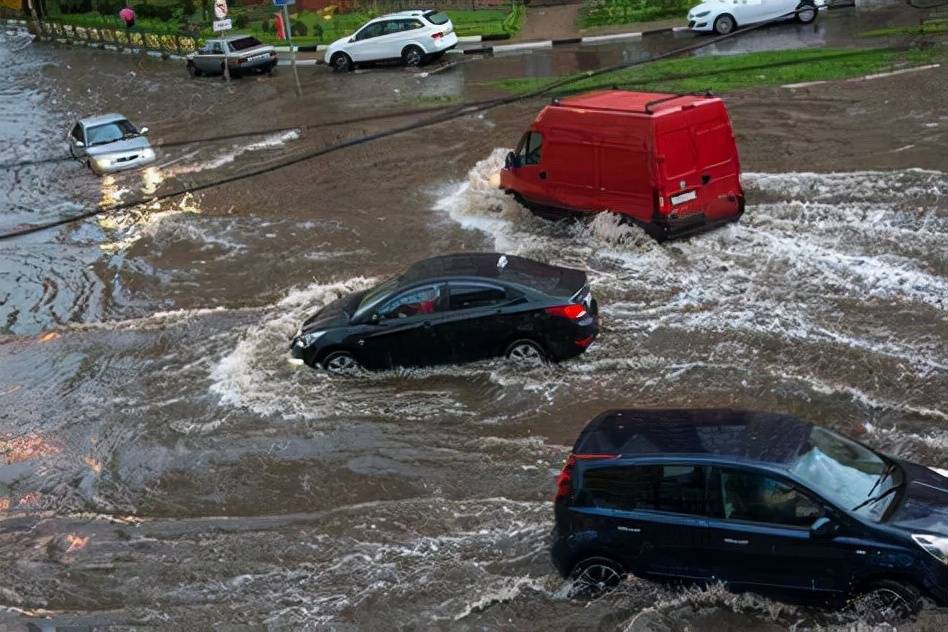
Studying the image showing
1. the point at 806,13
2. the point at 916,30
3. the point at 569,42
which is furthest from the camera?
the point at 569,42

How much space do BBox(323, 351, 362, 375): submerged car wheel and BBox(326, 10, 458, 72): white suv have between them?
19.9m

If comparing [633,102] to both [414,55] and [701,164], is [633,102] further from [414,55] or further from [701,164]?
[414,55]

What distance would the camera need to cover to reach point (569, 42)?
30766mm

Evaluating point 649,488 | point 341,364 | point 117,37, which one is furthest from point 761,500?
point 117,37

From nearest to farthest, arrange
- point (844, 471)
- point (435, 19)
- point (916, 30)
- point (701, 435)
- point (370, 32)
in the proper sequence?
point (844, 471) < point (701, 435) < point (916, 30) < point (435, 19) < point (370, 32)

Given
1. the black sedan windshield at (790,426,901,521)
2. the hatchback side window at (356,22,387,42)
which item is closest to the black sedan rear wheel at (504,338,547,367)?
A: the black sedan windshield at (790,426,901,521)

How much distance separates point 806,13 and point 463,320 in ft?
68.0

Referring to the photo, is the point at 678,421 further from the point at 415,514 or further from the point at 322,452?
the point at 322,452

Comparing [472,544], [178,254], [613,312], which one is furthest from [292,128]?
[472,544]

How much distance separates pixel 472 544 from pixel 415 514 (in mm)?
824

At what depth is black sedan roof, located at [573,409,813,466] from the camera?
7168 millimetres

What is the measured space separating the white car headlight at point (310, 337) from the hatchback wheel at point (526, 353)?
2.38 meters

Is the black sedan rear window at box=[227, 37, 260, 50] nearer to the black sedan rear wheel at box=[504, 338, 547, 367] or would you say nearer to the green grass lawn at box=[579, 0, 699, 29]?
the green grass lawn at box=[579, 0, 699, 29]

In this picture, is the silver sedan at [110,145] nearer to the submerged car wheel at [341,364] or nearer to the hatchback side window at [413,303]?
the submerged car wheel at [341,364]
